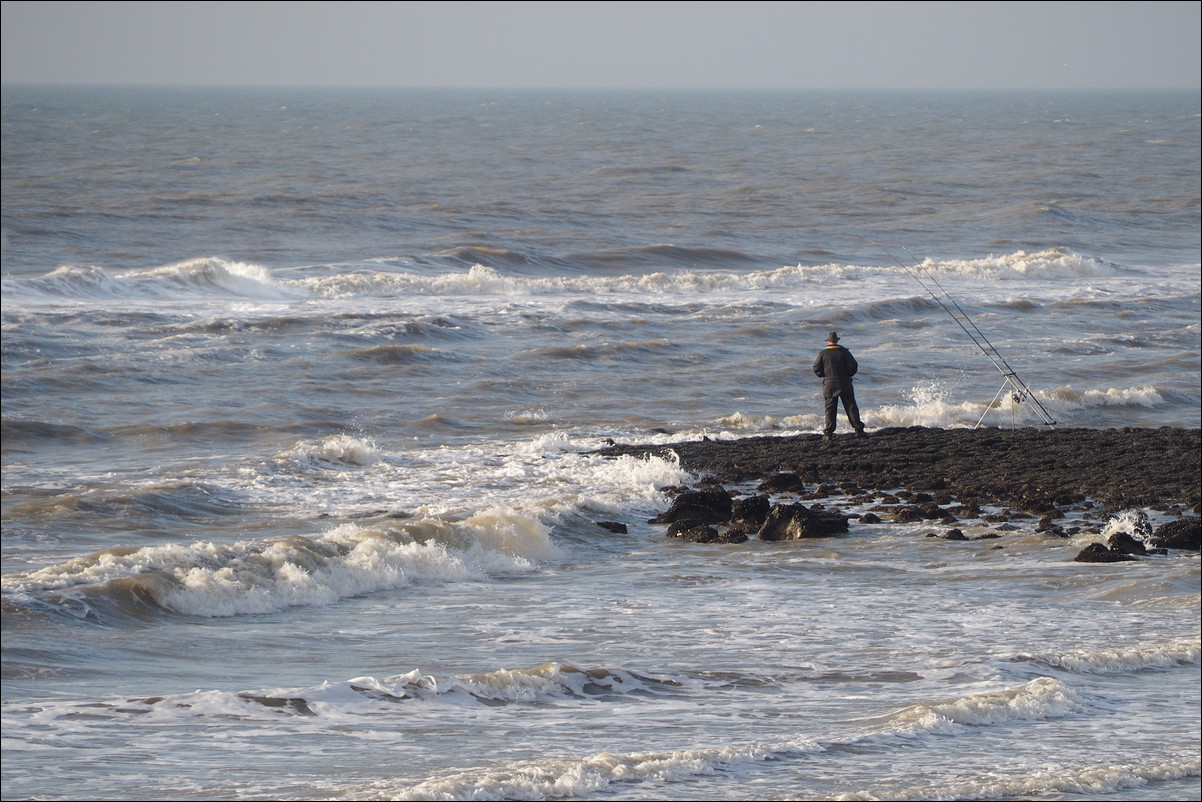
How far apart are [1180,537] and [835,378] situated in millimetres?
4636

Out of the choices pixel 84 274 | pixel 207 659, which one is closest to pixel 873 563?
pixel 207 659

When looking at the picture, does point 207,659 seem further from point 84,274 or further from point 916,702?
point 84,274

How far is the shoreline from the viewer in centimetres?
1215

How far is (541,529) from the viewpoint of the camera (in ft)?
36.3

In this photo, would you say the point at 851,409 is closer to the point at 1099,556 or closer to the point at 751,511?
the point at 751,511

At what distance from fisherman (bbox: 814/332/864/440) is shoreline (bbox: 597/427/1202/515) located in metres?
0.18

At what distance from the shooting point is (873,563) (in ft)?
34.0

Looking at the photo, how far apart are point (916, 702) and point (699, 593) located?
253 cm

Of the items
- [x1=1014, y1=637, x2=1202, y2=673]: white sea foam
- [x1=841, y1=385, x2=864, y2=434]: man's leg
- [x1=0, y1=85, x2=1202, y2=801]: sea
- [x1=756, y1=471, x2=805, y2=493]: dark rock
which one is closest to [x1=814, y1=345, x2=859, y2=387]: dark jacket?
[x1=841, y1=385, x2=864, y2=434]: man's leg

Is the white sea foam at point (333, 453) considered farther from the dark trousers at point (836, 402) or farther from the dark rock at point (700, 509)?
the dark trousers at point (836, 402)

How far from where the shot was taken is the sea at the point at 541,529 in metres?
6.39

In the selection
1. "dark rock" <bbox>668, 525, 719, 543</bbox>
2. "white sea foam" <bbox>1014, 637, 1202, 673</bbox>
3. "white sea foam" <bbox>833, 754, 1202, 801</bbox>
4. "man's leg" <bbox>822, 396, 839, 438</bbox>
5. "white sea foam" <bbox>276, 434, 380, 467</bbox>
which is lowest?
"dark rock" <bbox>668, 525, 719, 543</bbox>

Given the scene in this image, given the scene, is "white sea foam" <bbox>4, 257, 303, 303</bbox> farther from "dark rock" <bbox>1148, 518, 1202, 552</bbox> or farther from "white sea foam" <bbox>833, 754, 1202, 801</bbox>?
"white sea foam" <bbox>833, 754, 1202, 801</bbox>

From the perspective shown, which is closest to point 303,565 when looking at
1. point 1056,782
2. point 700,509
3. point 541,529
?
point 541,529
